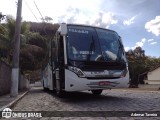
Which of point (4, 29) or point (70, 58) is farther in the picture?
point (4, 29)

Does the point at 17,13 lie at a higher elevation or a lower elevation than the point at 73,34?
higher

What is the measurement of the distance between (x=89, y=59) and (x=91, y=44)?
73cm

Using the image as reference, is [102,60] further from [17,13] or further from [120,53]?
[17,13]

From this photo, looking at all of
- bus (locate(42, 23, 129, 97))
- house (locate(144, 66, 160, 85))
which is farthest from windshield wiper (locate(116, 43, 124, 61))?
house (locate(144, 66, 160, 85))

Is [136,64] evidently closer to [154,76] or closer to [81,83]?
[154,76]

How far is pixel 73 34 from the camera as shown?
11.3m

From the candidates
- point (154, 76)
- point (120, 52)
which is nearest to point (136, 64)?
point (154, 76)

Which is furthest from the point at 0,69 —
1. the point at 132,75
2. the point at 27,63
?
the point at 132,75

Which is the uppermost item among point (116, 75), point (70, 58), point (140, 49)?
point (140, 49)

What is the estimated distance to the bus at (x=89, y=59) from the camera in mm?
10453

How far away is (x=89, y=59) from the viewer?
421 inches

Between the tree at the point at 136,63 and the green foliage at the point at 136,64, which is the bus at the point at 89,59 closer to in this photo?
the green foliage at the point at 136,64

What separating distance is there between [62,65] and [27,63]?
20.5m
